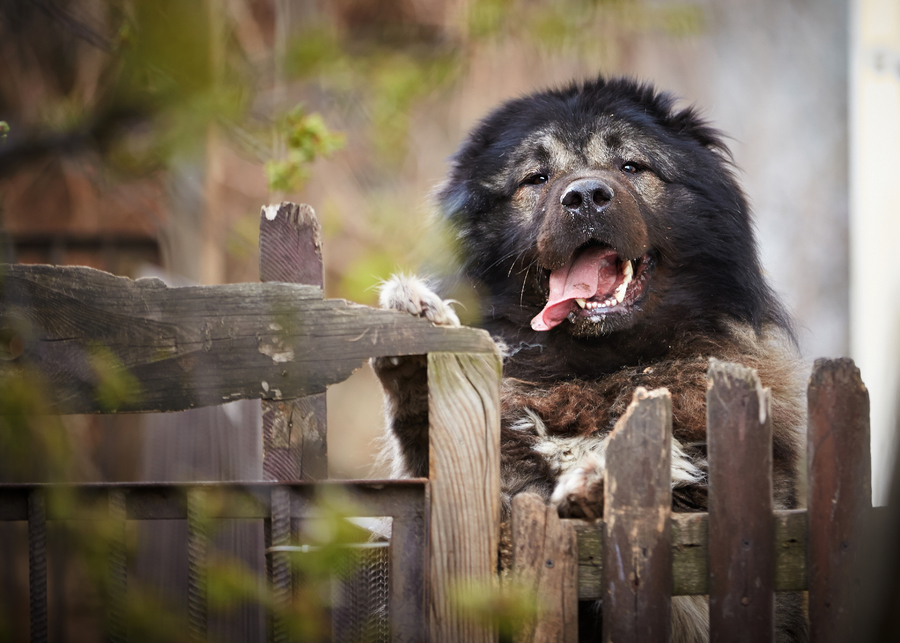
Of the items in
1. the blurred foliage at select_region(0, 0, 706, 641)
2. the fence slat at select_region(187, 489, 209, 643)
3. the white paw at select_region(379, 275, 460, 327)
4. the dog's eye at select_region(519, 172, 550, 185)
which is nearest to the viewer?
the blurred foliage at select_region(0, 0, 706, 641)

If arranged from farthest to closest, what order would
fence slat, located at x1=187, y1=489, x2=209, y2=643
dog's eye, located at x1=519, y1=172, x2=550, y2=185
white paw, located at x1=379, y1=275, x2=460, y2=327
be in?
dog's eye, located at x1=519, y1=172, x2=550, y2=185 → white paw, located at x1=379, y1=275, x2=460, y2=327 → fence slat, located at x1=187, y1=489, x2=209, y2=643

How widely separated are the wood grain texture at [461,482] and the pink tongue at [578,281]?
1.06 m

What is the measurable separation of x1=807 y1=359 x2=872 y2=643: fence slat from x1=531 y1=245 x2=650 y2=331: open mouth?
3.64 feet

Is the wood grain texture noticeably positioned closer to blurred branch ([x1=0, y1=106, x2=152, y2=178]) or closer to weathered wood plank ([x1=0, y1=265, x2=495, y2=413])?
weathered wood plank ([x1=0, y1=265, x2=495, y2=413])

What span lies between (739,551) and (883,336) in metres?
4.25

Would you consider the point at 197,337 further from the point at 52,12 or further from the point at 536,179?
the point at 536,179

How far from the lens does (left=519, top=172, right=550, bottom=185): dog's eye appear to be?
10.5 ft

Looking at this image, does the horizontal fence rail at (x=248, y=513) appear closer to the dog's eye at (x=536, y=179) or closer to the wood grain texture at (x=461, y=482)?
the wood grain texture at (x=461, y=482)

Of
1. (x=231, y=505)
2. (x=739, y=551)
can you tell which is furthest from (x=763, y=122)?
(x=231, y=505)

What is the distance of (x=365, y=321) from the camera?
1.79 m

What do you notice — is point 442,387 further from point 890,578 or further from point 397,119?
point 890,578

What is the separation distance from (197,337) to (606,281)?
1.65 meters

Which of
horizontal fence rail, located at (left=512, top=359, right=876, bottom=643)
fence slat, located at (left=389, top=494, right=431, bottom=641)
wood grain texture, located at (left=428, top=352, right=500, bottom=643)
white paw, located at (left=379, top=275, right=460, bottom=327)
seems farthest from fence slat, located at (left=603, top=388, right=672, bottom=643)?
white paw, located at (left=379, top=275, right=460, bottom=327)

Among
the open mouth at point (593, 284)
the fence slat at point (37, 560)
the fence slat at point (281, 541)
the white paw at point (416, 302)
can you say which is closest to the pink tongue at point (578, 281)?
the open mouth at point (593, 284)
